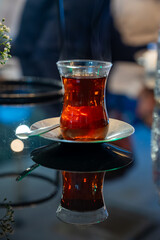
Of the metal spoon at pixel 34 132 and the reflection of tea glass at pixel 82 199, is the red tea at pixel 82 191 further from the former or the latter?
the metal spoon at pixel 34 132

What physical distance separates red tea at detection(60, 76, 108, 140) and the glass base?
0.21 m

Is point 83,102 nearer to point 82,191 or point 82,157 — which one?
point 82,157

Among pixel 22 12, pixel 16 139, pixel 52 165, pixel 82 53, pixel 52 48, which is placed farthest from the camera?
pixel 22 12

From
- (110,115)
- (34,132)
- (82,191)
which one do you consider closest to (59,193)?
(82,191)

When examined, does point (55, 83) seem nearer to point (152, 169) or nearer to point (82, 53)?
point (152, 169)

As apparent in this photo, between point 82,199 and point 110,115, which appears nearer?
point 82,199

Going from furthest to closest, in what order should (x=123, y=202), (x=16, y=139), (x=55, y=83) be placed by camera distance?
(x=55, y=83), (x=16, y=139), (x=123, y=202)

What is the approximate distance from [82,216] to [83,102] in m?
0.27

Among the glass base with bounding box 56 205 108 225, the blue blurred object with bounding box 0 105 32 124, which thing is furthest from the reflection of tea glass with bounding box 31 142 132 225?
the blue blurred object with bounding box 0 105 32 124

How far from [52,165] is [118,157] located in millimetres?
119

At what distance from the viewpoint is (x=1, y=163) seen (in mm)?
626

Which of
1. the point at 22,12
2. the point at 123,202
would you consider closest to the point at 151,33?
the point at 22,12

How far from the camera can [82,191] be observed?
51 centimetres

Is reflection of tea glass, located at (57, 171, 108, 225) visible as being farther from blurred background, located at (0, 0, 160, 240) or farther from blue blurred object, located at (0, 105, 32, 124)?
blue blurred object, located at (0, 105, 32, 124)
